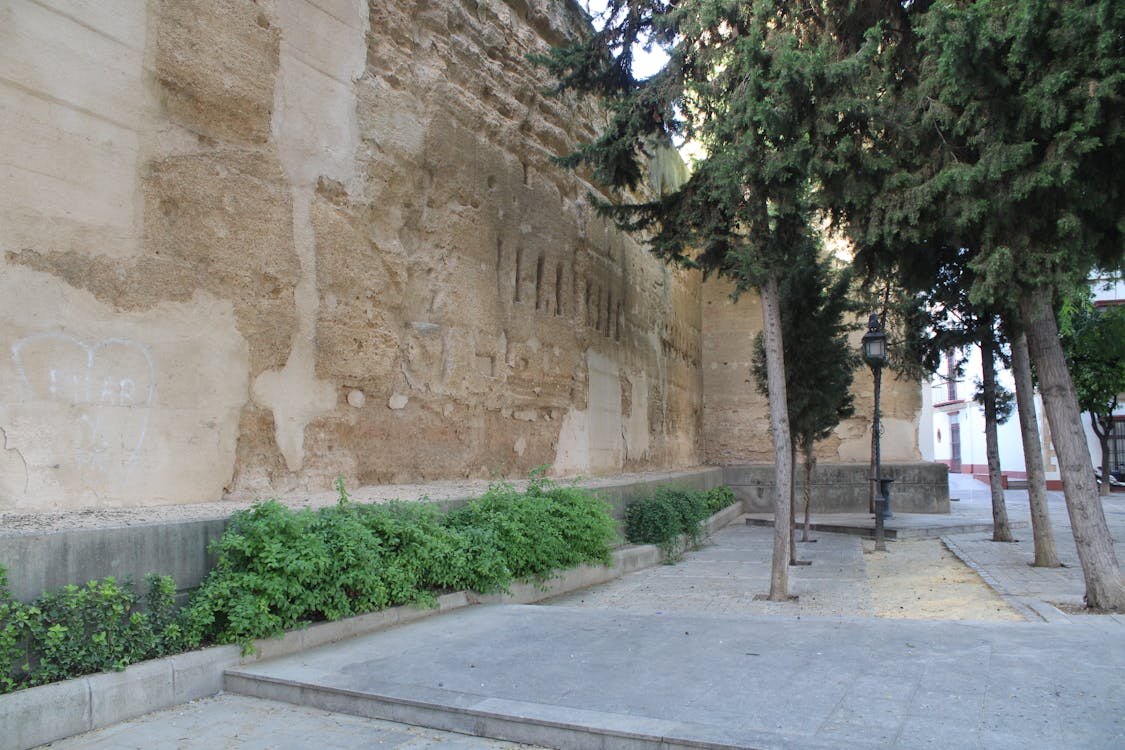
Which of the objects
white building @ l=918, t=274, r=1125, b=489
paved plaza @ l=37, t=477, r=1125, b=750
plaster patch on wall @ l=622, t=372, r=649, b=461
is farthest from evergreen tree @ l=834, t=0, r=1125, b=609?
white building @ l=918, t=274, r=1125, b=489

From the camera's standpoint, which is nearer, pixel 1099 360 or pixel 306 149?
pixel 306 149

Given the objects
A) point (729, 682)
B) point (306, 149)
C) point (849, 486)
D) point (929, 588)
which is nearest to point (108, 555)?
point (729, 682)

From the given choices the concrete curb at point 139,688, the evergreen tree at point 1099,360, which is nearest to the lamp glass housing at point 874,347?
the concrete curb at point 139,688

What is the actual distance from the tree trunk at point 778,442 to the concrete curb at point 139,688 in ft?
13.0

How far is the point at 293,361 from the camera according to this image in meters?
7.46

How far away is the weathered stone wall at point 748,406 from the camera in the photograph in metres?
21.2

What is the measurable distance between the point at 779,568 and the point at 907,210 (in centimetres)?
388

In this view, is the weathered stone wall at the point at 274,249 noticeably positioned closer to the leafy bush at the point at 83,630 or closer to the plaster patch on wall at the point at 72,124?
the plaster patch on wall at the point at 72,124

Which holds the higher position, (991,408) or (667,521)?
(991,408)

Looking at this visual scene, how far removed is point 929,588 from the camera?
932 centimetres

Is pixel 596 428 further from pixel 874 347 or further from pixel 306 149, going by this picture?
pixel 306 149

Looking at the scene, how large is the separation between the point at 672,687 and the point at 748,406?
18.3m

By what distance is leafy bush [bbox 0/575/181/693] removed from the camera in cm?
407

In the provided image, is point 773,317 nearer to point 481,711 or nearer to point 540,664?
point 540,664
